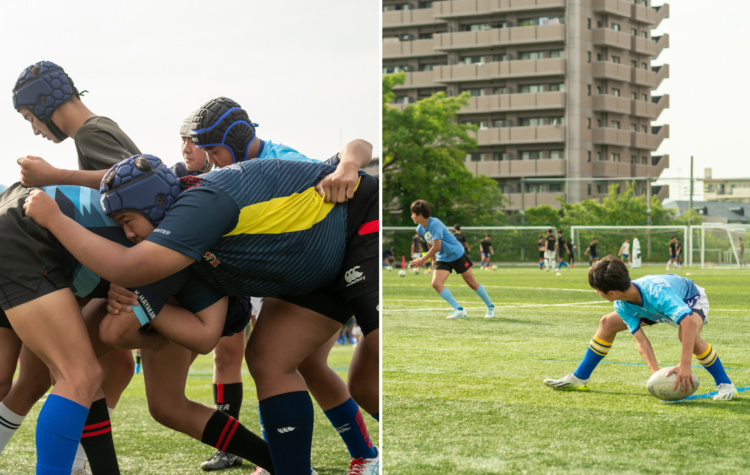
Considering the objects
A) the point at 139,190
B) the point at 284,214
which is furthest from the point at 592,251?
the point at 139,190

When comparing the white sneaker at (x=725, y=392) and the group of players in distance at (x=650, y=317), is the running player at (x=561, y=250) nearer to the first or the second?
the group of players in distance at (x=650, y=317)

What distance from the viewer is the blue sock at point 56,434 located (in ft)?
6.13

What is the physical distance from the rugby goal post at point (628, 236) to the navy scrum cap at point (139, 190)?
68.0 feet

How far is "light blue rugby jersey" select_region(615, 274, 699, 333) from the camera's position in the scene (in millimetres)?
3227

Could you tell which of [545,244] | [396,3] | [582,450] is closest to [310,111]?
[582,450]

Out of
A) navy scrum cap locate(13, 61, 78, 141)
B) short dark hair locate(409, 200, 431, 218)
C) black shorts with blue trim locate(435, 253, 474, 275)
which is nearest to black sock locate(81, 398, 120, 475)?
navy scrum cap locate(13, 61, 78, 141)

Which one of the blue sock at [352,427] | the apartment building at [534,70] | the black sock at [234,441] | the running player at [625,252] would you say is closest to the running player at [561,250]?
the running player at [625,252]

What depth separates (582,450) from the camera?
2.49 metres

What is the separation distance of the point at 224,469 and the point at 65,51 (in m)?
2.51

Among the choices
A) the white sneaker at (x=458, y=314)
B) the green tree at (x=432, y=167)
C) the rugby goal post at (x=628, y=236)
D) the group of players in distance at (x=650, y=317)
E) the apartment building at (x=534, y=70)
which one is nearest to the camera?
the group of players in distance at (x=650, y=317)

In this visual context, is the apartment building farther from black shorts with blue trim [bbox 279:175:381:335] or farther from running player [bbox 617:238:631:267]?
black shorts with blue trim [bbox 279:175:381:335]

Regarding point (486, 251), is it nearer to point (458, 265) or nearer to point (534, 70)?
point (458, 265)

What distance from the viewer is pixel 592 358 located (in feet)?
11.7

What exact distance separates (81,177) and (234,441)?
35.2 inches
